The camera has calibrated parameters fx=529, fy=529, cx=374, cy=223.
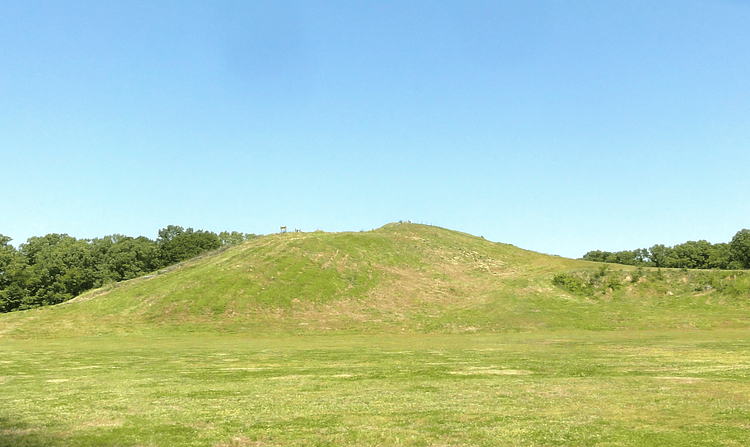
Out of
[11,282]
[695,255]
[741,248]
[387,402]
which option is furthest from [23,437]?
[695,255]

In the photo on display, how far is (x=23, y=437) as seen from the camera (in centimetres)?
1531

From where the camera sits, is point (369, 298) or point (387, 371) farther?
point (369, 298)

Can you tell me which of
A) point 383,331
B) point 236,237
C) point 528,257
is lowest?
point 383,331

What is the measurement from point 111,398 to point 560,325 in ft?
214

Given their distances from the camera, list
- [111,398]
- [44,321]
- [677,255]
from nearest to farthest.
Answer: [111,398]
[44,321]
[677,255]

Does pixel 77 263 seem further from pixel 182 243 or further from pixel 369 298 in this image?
pixel 369 298

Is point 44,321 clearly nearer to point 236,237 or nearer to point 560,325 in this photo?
point 560,325

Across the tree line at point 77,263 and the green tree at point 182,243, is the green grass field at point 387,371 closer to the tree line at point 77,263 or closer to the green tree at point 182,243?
the tree line at point 77,263

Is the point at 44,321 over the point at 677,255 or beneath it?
beneath

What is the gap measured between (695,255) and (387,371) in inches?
6179

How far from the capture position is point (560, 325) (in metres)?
74.8

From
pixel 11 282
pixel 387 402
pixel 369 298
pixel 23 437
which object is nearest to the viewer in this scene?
pixel 23 437

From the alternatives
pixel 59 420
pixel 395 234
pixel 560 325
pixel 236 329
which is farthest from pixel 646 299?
pixel 59 420

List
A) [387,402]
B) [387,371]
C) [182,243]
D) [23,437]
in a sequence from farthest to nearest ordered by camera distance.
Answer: [182,243]
[387,371]
[387,402]
[23,437]
